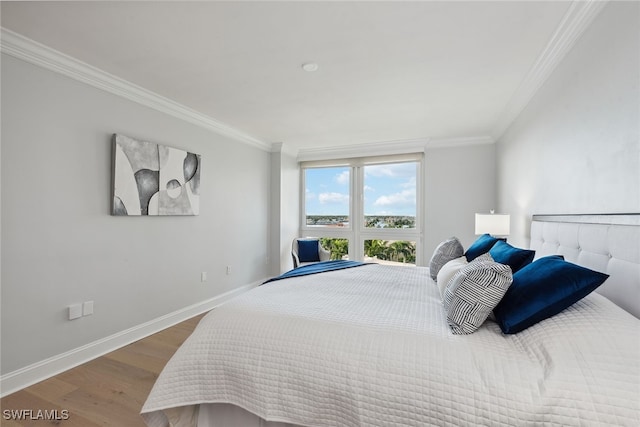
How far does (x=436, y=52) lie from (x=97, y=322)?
3.56 metres

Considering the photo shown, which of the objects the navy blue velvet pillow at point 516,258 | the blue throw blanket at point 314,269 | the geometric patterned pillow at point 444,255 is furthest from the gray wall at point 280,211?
the navy blue velvet pillow at point 516,258

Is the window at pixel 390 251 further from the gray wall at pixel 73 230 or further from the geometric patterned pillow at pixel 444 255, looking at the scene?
the gray wall at pixel 73 230

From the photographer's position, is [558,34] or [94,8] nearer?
[94,8]

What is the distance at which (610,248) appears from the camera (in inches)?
53.4

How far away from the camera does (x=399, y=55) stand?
2.16m

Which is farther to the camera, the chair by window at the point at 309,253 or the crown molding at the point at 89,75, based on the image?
the chair by window at the point at 309,253

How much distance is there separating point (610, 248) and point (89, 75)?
12.2 ft

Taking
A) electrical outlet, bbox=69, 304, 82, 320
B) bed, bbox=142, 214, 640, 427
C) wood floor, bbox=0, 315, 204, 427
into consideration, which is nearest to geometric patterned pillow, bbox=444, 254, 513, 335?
bed, bbox=142, 214, 640, 427

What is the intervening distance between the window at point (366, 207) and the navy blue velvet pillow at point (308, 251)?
0.80 metres

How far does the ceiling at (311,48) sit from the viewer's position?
5.60ft

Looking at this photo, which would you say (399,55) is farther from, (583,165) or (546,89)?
(583,165)

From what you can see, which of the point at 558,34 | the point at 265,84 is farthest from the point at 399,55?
the point at 265,84

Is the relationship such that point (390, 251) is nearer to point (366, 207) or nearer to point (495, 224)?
point (366, 207)

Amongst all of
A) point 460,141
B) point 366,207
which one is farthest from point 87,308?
point 460,141
